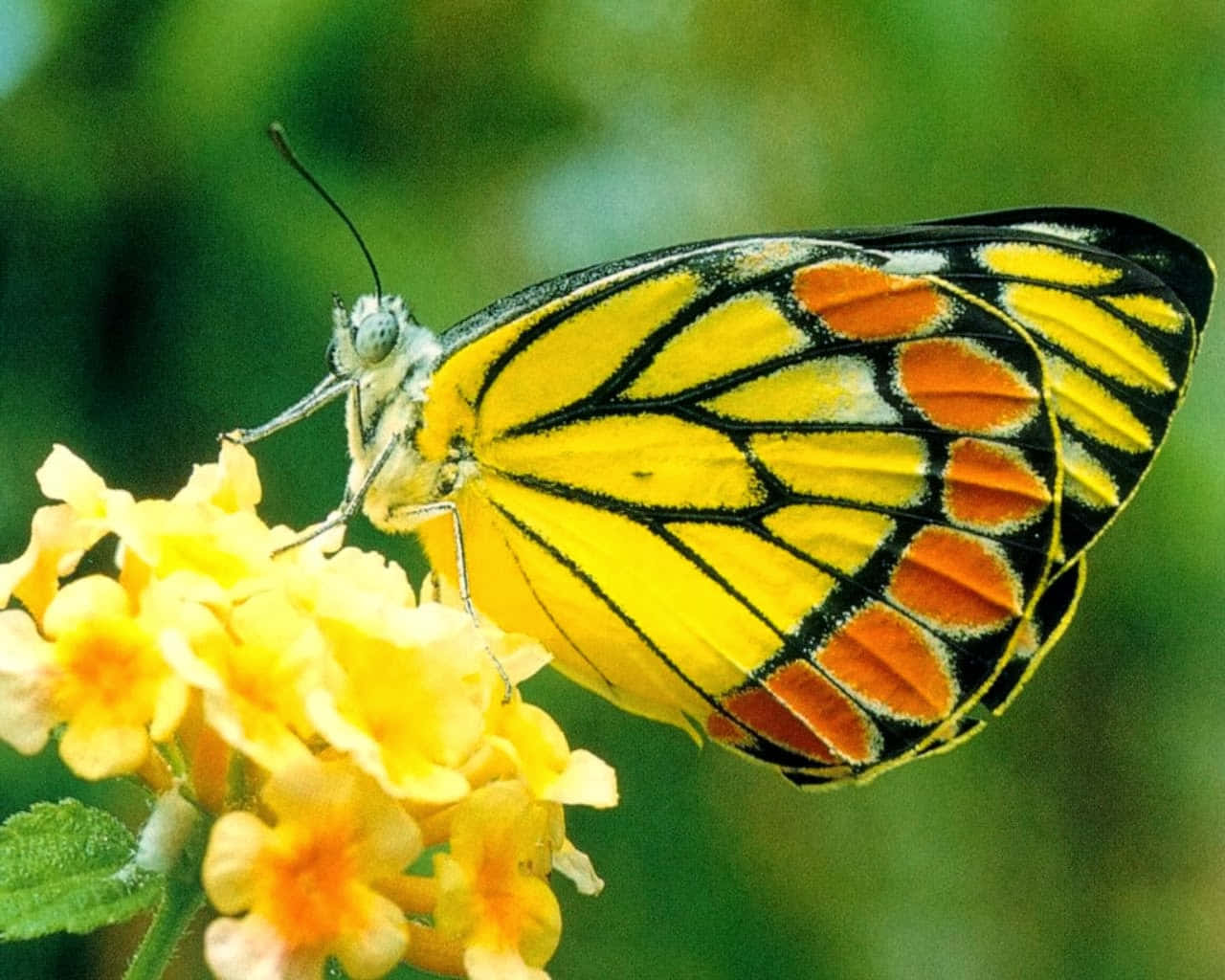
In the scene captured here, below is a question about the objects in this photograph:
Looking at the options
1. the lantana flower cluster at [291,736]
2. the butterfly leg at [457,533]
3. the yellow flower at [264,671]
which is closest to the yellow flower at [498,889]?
the lantana flower cluster at [291,736]

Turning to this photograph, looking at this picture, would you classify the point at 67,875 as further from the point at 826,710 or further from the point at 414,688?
the point at 826,710

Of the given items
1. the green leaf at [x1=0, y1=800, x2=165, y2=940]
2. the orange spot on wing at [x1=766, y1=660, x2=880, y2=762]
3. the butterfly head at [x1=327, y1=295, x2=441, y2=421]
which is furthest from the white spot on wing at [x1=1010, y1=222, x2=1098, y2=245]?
the green leaf at [x1=0, y1=800, x2=165, y2=940]

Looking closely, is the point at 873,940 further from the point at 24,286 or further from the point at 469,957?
the point at 24,286

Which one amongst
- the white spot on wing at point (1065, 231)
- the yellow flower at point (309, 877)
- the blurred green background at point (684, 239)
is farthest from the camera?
the blurred green background at point (684, 239)

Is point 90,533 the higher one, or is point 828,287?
point 828,287

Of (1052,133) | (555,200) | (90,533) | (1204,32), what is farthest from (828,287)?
(1204,32)

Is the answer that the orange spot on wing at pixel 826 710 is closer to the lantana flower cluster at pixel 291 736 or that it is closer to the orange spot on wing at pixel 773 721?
the orange spot on wing at pixel 773 721
